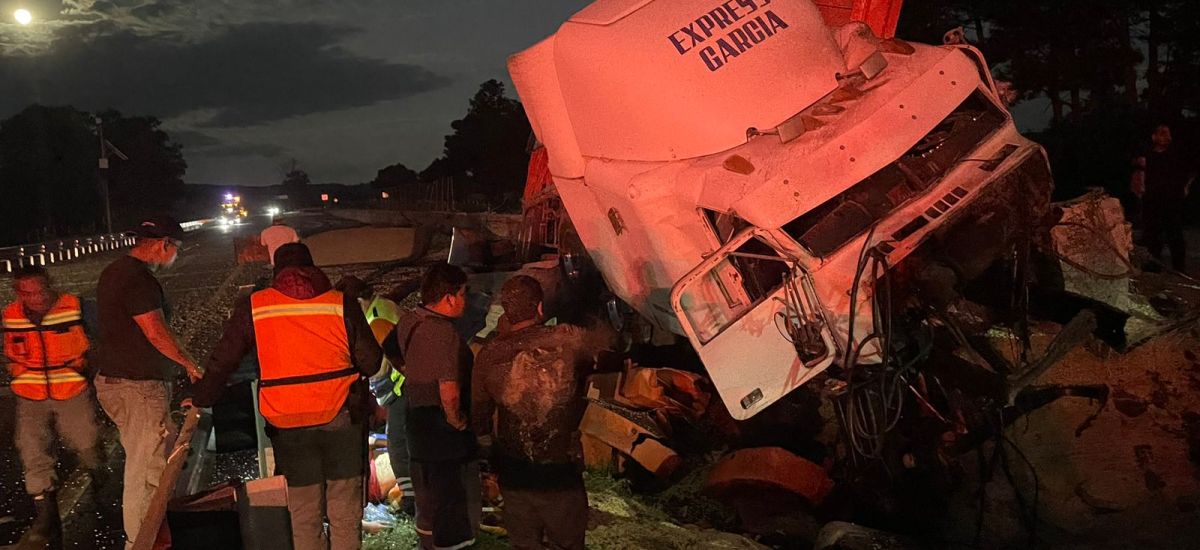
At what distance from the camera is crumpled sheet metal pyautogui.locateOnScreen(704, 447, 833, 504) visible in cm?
495

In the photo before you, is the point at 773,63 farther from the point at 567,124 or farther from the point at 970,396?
the point at 970,396

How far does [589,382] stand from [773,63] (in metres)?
2.51

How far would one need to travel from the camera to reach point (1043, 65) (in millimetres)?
21172

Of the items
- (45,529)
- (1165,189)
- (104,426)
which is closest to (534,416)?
(45,529)

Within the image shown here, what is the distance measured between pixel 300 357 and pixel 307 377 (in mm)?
94

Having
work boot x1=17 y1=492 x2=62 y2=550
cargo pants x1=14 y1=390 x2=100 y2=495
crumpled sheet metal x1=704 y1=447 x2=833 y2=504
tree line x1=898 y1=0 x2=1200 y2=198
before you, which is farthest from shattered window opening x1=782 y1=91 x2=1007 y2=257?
tree line x1=898 y1=0 x2=1200 y2=198

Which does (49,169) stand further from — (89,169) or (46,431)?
(46,431)

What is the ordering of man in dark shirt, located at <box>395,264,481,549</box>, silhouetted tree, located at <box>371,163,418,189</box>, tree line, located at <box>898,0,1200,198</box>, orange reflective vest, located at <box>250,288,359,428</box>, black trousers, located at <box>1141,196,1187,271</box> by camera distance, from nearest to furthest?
orange reflective vest, located at <box>250,288,359,428</box> → man in dark shirt, located at <box>395,264,481,549</box> → black trousers, located at <box>1141,196,1187,271</box> → tree line, located at <box>898,0,1200,198</box> → silhouetted tree, located at <box>371,163,418,189</box>

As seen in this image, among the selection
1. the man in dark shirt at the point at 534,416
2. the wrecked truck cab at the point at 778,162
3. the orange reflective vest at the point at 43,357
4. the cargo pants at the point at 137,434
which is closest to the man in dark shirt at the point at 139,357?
the cargo pants at the point at 137,434

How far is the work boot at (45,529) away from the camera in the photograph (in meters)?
4.63

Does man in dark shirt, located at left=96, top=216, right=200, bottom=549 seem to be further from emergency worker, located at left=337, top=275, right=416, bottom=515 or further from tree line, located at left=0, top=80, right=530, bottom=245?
tree line, located at left=0, top=80, right=530, bottom=245

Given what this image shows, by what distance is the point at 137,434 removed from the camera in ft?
14.5

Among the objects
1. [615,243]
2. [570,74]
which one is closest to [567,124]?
[570,74]

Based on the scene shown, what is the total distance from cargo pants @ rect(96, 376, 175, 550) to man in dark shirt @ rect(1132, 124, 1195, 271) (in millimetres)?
8366
